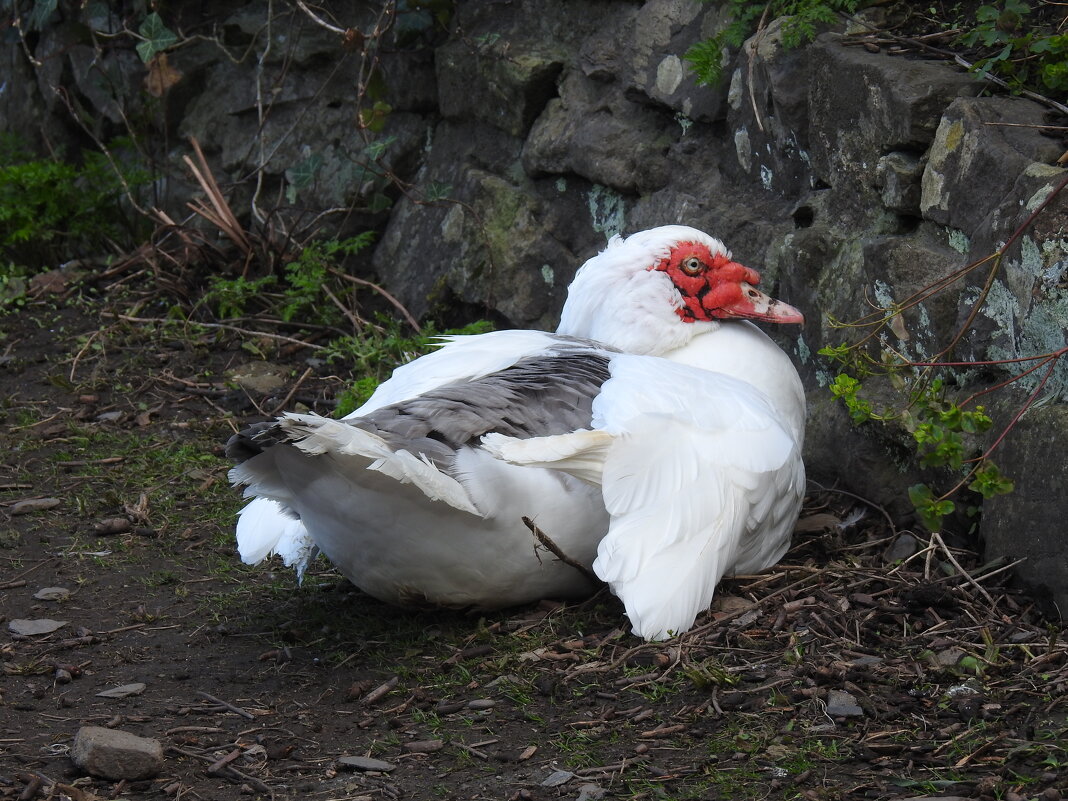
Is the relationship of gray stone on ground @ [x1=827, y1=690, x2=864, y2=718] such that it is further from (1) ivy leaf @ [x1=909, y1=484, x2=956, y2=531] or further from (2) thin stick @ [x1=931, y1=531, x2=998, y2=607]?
(2) thin stick @ [x1=931, y1=531, x2=998, y2=607]

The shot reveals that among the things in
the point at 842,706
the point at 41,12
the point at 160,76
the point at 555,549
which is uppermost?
the point at 41,12

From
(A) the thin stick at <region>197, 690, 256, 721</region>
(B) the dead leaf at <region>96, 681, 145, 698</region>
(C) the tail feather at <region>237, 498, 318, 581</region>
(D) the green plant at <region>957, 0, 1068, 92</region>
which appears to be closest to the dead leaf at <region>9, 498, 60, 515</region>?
(C) the tail feather at <region>237, 498, 318, 581</region>

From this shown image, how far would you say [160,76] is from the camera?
652 centimetres

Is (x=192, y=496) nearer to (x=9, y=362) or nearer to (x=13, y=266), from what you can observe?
(x=9, y=362)

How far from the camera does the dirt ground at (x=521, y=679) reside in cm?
256

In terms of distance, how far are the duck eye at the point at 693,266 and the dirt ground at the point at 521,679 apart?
0.89 meters

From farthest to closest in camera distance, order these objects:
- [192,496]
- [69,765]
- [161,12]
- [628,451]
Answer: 1. [161,12]
2. [192,496]
3. [628,451]
4. [69,765]

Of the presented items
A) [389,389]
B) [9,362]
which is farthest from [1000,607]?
[9,362]

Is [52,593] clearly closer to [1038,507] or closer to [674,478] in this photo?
[674,478]

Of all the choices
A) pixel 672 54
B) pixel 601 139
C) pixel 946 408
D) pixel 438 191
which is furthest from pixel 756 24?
pixel 946 408

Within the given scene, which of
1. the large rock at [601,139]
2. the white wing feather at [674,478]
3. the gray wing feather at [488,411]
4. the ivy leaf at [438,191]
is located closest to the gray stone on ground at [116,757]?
the gray wing feather at [488,411]

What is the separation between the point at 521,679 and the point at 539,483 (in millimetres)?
509

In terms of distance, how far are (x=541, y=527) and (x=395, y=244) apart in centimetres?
325

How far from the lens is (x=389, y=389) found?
3.92m
